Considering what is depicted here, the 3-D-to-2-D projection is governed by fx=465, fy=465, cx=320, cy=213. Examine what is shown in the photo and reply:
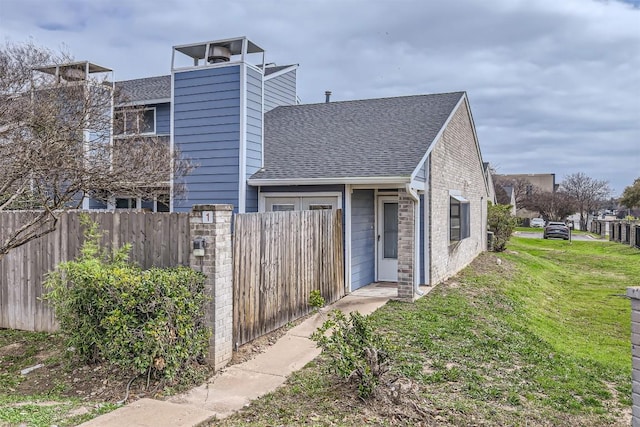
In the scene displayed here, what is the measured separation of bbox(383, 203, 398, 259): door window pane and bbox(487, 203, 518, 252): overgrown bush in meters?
11.3

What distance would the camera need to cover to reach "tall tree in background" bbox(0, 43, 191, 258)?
614cm

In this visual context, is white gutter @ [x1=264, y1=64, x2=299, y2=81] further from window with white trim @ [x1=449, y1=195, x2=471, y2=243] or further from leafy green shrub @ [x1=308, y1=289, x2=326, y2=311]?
leafy green shrub @ [x1=308, y1=289, x2=326, y2=311]

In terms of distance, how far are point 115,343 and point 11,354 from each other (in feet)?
8.77

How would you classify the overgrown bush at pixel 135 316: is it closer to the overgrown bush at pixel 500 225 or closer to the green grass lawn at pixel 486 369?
the green grass lawn at pixel 486 369

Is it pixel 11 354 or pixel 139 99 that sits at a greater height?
pixel 139 99

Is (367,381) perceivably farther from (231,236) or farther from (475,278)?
(475,278)

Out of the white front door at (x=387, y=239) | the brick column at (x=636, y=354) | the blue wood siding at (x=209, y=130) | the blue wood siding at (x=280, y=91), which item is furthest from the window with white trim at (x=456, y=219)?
the brick column at (x=636, y=354)

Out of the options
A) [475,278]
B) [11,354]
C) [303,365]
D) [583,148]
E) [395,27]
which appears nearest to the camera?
[303,365]

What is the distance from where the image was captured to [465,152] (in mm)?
15750

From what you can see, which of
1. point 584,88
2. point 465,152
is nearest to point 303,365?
point 465,152

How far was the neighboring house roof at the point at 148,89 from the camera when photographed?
1484 centimetres

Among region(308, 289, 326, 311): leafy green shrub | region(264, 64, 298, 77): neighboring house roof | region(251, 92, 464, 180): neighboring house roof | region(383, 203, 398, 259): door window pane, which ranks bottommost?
region(308, 289, 326, 311): leafy green shrub

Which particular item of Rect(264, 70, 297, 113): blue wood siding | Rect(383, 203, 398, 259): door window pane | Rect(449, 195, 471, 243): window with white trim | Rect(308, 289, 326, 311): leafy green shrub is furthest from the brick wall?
Rect(264, 70, 297, 113): blue wood siding

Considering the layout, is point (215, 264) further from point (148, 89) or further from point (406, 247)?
point (148, 89)
